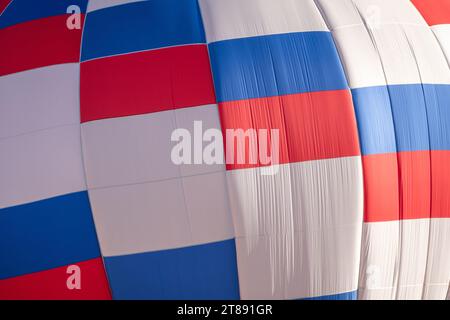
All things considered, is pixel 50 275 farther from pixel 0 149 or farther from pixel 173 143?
pixel 173 143

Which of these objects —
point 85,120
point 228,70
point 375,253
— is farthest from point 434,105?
point 85,120

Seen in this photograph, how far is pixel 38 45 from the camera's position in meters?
3.58

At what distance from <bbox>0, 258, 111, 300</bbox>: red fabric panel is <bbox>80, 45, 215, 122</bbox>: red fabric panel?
2.46ft

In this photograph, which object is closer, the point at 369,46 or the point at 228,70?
the point at 228,70

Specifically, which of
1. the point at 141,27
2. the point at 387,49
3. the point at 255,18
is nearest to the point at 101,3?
the point at 141,27

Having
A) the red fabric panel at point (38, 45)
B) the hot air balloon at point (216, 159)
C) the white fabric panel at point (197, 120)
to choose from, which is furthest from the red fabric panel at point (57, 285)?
the red fabric panel at point (38, 45)

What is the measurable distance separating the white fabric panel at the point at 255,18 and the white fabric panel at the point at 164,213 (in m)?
0.77

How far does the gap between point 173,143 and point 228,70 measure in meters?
0.47

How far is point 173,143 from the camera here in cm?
325

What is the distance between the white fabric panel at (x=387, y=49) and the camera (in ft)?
11.6

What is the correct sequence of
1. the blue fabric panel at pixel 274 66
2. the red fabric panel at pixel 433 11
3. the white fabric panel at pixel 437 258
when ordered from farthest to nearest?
the red fabric panel at pixel 433 11
the white fabric panel at pixel 437 258
the blue fabric panel at pixel 274 66

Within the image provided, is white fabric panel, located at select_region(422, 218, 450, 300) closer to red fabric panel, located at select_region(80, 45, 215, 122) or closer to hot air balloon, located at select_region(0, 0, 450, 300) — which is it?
hot air balloon, located at select_region(0, 0, 450, 300)

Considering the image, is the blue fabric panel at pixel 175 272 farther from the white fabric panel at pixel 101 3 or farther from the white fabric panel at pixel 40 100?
the white fabric panel at pixel 101 3

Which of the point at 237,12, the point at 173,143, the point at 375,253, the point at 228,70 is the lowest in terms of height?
the point at 375,253
